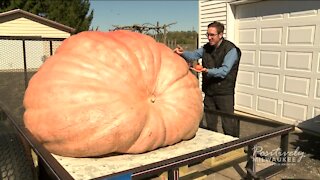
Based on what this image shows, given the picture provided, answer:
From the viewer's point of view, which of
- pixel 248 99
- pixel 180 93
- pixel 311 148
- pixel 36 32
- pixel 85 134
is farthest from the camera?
pixel 36 32

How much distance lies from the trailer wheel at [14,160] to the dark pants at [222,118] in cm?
160

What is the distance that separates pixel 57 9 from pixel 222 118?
24.4 m

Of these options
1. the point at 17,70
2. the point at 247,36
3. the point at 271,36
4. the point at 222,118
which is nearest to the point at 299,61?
the point at 271,36

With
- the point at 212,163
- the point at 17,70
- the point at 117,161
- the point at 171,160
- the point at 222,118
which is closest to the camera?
the point at 171,160

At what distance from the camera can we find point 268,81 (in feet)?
22.3

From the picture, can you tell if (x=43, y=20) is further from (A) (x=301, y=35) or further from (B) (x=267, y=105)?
(A) (x=301, y=35)

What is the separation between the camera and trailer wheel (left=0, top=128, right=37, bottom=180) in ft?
6.97

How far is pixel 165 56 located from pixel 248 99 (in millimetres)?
5399

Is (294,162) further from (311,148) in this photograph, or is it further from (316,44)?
(316,44)

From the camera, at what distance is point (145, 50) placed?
225 centimetres

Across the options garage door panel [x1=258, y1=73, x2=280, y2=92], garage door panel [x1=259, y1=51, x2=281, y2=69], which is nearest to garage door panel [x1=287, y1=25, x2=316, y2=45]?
garage door panel [x1=259, y1=51, x2=281, y2=69]

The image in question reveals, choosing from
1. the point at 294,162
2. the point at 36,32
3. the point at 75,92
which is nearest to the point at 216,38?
the point at 294,162

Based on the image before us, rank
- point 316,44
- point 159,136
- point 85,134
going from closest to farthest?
point 85,134 < point 159,136 < point 316,44

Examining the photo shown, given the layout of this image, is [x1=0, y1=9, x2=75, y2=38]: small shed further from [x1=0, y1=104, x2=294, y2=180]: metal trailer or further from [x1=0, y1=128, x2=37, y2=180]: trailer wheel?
[x1=0, y1=104, x2=294, y2=180]: metal trailer
